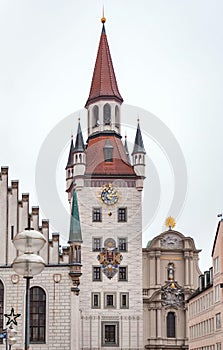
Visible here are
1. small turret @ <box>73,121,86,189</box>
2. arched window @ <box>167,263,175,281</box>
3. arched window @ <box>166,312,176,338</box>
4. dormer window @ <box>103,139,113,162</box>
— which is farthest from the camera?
arched window @ <box>167,263,175,281</box>

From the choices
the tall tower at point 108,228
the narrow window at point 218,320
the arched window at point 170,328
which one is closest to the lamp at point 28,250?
the narrow window at point 218,320

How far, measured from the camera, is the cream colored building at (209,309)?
48781mm

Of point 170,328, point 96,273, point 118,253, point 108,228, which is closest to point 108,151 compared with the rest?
point 108,228

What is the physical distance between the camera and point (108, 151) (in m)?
69.5

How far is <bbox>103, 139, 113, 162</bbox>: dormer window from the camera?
226ft

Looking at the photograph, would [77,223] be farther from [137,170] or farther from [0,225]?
[137,170]

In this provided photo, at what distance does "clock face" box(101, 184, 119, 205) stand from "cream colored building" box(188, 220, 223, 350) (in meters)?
10.8

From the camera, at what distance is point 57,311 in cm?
4700

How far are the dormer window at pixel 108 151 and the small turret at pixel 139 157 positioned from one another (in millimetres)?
2047

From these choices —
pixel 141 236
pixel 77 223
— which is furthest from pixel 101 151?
pixel 77 223

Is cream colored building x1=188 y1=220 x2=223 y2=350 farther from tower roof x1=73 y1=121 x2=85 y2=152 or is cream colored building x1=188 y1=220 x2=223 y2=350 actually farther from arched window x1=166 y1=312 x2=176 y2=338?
tower roof x1=73 y1=121 x2=85 y2=152

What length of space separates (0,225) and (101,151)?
73.1 ft

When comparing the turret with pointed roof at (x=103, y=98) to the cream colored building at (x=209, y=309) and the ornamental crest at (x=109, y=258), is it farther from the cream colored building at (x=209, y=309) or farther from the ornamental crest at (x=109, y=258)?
the cream colored building at (x=209, y=309)

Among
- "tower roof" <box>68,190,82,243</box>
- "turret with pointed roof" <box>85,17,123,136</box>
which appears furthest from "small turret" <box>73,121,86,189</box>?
"tower roof" <box>68,190,82,243</box>
